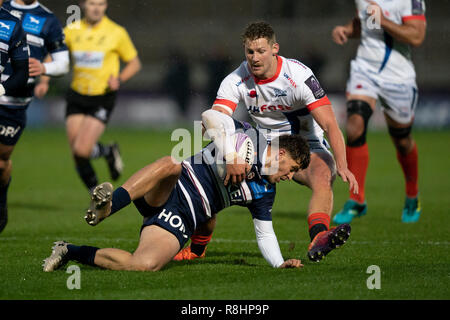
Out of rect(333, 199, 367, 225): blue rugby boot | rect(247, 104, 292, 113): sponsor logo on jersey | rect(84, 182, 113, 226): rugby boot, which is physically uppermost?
rect(247, 104, 292, 113): sponsor logo on jersey

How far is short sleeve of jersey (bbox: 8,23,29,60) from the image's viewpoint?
25.5ft

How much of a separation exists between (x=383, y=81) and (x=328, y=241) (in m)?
4.42

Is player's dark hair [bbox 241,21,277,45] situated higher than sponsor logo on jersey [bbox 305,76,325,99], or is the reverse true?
player's dark hair [bbox 241,21,277,45]

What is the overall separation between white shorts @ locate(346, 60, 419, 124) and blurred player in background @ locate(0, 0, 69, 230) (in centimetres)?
365

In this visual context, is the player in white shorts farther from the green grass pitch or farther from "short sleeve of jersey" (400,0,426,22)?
"short sleeve of jersey" (400,0,426,22)

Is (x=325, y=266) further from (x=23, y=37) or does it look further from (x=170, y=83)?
(x=170, y=83)

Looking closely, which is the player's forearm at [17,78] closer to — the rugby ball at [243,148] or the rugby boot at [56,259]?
the rugby boot at [56,259]

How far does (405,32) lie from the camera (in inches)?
376

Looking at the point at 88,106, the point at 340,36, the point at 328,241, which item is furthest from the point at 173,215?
the point at 88,106

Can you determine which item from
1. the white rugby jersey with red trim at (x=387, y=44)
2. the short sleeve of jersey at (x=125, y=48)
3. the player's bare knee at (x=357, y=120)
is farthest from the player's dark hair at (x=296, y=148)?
the short sleeve of jersey at (x=125, y=48)

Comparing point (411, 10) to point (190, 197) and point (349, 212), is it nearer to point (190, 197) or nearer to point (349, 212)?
point (349, 212)

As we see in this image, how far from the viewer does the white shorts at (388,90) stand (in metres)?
9.72

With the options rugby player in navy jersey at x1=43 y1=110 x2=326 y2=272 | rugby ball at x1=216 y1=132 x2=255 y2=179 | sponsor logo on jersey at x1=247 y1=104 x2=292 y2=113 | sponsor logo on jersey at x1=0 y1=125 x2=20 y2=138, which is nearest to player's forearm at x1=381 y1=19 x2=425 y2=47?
sponsor logo on jersey at x1=247 y1=104 x2=292 y2=113
